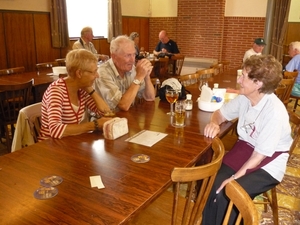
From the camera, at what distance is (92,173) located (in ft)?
4.04

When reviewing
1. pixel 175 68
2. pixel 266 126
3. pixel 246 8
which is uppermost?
pixel 246 8

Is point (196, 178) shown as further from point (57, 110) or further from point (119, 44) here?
point (119, 44)

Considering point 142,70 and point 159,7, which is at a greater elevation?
point 159,7

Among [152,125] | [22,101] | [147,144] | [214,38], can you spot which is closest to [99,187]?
[147,144]

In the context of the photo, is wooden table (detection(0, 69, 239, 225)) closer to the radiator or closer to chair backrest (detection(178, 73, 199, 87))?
chair backrest (detection(178, 73, 199, 87))

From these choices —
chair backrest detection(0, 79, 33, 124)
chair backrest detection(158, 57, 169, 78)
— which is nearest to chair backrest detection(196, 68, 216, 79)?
chair backrest detection(158, 57, 169, 78)

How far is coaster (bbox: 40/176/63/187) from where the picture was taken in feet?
3.75

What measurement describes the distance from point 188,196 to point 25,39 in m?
5.44

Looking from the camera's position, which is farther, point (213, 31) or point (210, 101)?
point (213, 31)

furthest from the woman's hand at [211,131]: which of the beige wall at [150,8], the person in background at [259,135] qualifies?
the beige wall at [150,8]

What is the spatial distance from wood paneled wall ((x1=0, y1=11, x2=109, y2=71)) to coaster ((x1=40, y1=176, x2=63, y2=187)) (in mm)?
4844

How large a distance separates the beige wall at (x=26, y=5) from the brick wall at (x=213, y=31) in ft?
12.2

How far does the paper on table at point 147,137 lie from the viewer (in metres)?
1.57

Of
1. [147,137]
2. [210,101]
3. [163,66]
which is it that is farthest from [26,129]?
[163,66]
